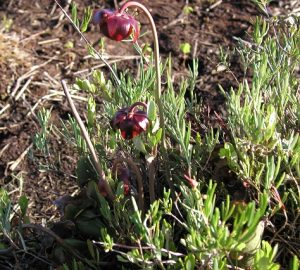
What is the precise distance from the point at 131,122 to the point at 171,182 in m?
0.36

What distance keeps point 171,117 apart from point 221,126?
27cm

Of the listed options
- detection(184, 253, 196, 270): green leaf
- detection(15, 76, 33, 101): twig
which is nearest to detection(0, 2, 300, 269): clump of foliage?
detection(184, 253, 196, 270): green leaf

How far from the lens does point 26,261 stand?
2.37 m

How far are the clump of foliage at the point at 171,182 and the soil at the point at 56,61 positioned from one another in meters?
0.72

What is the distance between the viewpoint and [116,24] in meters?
1.74

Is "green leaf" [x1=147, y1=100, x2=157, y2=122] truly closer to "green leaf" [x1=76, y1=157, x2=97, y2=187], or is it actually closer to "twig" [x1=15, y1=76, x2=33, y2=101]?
"green leaf" [x1=76, y1=157, x2=97, y2=187]

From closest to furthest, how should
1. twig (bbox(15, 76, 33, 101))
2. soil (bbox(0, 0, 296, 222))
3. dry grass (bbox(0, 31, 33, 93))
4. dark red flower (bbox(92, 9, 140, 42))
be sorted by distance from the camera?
1. dark red flower (bbox(92, 9, 140, 42))
2. soil (bbox(0, 0, 296, 222))
3. twig (bbox(15, 76, 33, 101))
4. dry grass (bbox(0, 31, 33, 93))

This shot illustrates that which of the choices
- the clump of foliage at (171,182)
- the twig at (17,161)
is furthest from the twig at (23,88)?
the clump of foliage at (171,182)

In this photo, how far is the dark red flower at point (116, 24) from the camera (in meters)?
1.74

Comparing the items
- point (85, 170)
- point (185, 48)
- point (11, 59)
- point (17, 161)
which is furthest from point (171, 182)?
point (11, 59)

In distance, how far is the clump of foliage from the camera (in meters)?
1.70

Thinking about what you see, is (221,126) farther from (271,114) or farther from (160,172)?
(271,114)

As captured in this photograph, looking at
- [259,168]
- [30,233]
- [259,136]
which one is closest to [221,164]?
[259,168]

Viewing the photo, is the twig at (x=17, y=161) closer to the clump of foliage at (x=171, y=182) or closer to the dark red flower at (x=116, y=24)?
the clump of foliage at (x=171, y=182)
